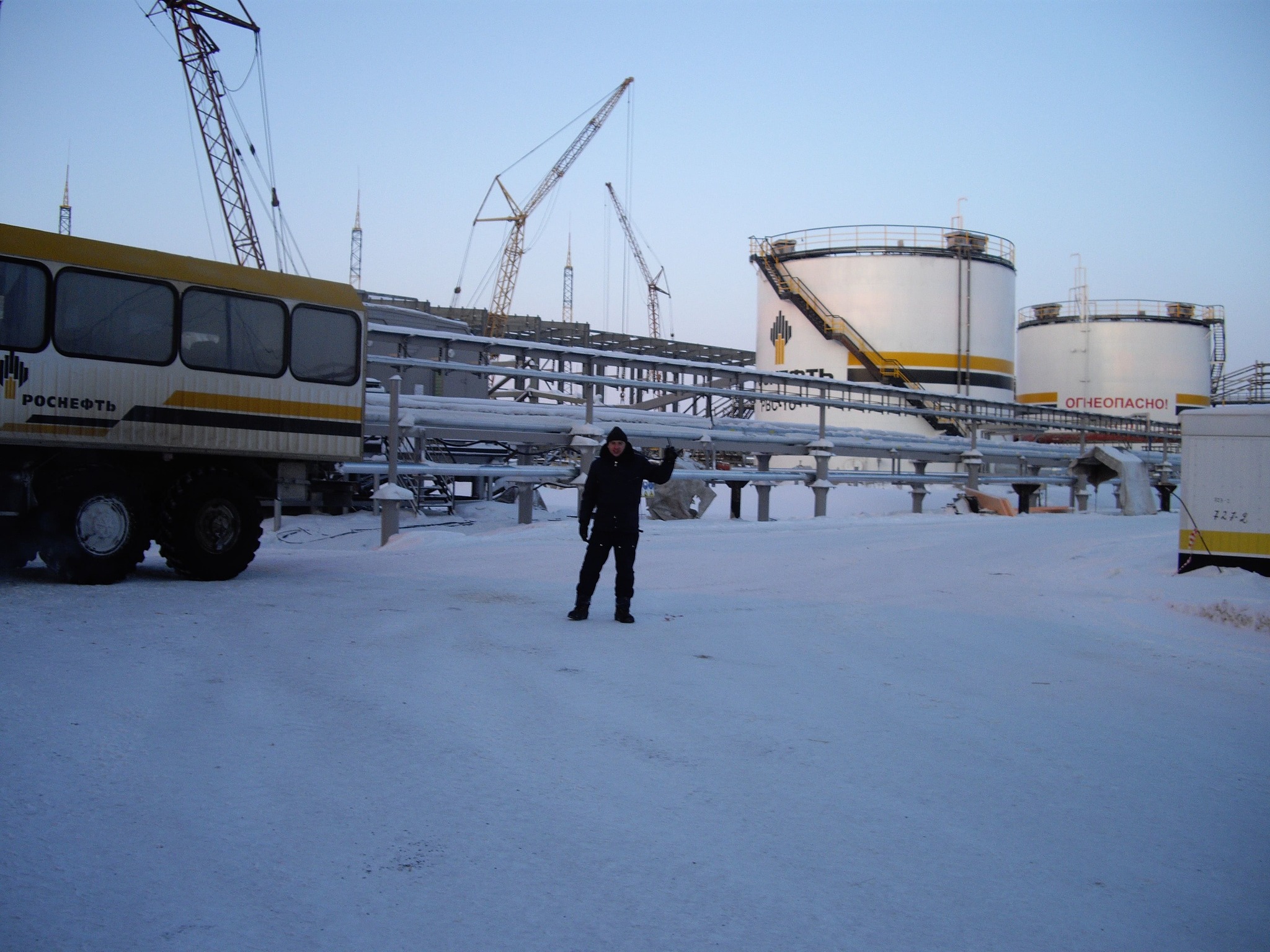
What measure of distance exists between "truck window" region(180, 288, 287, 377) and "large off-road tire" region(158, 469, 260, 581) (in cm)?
97

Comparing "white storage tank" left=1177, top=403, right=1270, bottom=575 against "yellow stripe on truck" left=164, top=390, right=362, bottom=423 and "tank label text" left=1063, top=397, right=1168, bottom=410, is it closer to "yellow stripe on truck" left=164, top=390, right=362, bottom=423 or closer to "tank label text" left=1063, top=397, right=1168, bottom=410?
"yellow stripe on truck" left=164, top=390, right=362, bottom=423

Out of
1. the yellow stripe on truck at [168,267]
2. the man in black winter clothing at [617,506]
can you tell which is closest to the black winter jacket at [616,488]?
the man in black winter clothing at [617,506]

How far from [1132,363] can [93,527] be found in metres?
49.7

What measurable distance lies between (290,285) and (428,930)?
7.58 m

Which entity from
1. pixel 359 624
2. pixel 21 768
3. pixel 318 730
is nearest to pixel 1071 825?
pixel 318 730

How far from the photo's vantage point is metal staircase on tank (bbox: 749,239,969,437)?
35812 millimetres

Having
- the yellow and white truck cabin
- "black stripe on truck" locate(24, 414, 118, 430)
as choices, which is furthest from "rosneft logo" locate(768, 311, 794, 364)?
"black stripe on truck" locate(24, 414, 118, 430)

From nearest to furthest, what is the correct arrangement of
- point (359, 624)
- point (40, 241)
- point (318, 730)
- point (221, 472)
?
point (318, 730)
point (359, 624)
point (40, 241)
point (221, 472)

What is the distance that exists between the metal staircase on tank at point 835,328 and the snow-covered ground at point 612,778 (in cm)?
2930

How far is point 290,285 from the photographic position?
8.99m

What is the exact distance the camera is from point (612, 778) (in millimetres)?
3535

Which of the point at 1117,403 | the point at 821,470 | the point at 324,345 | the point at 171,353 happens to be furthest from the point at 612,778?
the point at 1117,403

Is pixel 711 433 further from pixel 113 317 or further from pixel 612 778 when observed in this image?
pixel 612 778

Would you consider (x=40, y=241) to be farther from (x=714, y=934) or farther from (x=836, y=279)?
(x=836, y=279)
